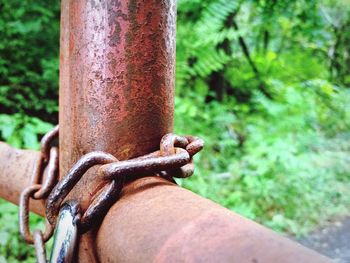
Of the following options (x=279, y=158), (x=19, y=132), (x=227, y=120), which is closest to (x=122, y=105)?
(x=19, y=132)

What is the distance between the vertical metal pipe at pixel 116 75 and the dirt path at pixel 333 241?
3.00 meters

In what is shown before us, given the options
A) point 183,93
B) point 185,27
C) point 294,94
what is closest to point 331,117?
point 294,94

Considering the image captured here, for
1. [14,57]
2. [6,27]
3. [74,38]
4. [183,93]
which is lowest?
[183,93]

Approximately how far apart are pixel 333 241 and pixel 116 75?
11.0ft

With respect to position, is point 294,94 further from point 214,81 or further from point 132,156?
point 132,156

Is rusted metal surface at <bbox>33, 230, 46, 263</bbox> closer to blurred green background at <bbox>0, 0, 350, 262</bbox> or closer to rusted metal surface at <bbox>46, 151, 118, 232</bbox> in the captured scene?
rusted metal surface at <bbox>46, 151, 118, 232</bbox>

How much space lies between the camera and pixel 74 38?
1.85 ft

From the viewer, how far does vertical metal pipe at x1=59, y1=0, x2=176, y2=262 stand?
54 cm

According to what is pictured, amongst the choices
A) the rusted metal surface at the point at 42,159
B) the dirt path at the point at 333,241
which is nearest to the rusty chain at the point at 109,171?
the rusted metal surface at the point at 42,159

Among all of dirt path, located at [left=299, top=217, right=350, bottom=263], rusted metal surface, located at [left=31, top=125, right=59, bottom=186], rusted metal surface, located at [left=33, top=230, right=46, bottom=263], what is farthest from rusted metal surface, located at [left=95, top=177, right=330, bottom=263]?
dirt path, located at [left=299, top=217, right=350, bottom=263]

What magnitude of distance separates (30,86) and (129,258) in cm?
369

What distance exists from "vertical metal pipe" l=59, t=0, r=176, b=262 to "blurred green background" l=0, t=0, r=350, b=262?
2.25 meters

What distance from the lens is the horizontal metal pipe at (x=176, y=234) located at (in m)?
0.34

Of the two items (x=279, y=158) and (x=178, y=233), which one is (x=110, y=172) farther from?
(x=279, y=158)
